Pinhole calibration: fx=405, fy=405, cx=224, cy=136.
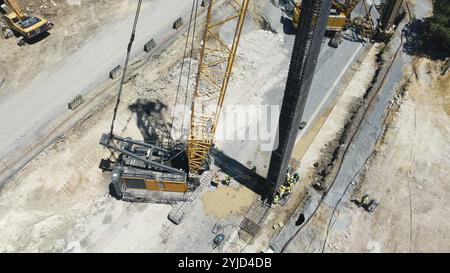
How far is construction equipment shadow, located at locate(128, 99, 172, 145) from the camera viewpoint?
34.1 metres

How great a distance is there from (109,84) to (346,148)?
72.0ft

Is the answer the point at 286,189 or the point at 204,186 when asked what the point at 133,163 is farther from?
the point at 286,189

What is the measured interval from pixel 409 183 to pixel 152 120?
21690 millimetres

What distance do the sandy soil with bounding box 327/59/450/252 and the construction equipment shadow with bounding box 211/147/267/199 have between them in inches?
247

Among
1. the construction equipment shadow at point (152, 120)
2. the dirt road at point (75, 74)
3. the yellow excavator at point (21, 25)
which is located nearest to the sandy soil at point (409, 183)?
the construction equipment shadow at point (152, 120)

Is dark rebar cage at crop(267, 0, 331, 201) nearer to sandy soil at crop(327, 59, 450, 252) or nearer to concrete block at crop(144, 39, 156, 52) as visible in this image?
sandy soil at crop(327, 59, 450, 252)

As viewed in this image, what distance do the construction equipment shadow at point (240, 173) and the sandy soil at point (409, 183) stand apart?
247 inches

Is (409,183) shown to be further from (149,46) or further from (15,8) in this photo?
(15,8)

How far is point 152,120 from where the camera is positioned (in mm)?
35156

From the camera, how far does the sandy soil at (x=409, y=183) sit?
29.0 meters

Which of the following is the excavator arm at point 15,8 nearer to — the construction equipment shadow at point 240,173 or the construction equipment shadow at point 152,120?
the construction equipment shadow at point 152,120

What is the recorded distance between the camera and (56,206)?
3011 centimetres

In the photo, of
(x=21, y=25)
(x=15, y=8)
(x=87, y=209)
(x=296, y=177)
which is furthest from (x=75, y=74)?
(x=296, y=177)

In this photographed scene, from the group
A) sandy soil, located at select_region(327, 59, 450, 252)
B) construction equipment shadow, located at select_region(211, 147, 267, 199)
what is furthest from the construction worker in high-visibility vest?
sandy soil, located at select_region(327, 59, 450, 252)
